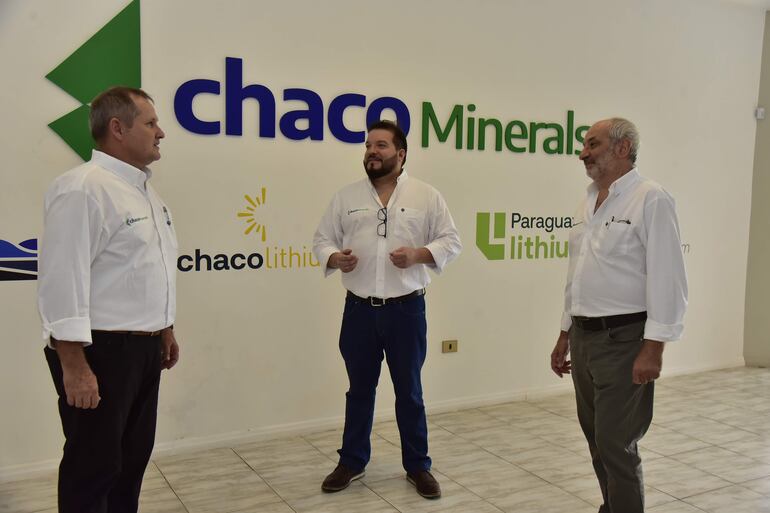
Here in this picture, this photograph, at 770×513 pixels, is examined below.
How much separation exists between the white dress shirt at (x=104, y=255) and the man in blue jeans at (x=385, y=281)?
1.04m

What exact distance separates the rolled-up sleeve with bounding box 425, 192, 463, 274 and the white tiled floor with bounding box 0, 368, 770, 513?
1.14m

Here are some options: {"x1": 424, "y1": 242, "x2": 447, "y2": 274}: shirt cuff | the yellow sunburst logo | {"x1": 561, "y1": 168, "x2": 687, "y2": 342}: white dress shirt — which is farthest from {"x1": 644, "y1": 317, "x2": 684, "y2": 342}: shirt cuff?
the yellow sunburst logo

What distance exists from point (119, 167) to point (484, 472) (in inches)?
96.1

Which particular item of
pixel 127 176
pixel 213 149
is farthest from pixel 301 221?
pixel 127 176

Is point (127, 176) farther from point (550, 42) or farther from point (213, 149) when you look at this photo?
point (550, 42)

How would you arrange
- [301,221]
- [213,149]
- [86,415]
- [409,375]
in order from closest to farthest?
[86,415] < [409,375] < [213,149] < [301,221]

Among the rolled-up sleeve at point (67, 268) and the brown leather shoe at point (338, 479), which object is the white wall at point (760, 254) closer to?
the brown leather shoe at point (338, 479)

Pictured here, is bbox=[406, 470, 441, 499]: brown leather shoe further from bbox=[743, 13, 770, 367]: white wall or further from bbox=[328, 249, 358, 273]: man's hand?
bbox=[743, 13, 770, 367]: white wall

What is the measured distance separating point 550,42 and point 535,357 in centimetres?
231

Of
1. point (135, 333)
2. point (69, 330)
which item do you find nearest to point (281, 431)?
point (135, 333)

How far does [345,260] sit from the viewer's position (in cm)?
328

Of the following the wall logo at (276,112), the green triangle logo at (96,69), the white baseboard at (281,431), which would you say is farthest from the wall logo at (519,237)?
the green triangle logo at (96,69)

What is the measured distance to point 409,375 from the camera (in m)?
3.39

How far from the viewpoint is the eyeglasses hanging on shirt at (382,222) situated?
11.2 ft
